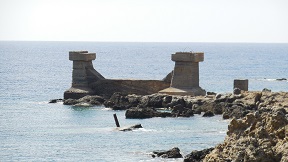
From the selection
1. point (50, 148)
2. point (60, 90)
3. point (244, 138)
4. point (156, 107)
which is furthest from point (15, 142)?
point (60, 90)

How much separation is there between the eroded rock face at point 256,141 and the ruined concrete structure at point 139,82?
31104 mm

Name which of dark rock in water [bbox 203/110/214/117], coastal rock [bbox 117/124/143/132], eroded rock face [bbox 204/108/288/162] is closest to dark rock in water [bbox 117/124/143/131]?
coastal rock [bbox 117/124/143/132]

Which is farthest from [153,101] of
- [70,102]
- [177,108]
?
[70,102]

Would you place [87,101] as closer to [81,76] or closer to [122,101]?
[122,101]

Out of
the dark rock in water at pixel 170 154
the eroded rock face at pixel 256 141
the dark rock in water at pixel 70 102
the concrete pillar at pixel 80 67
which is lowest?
the dark rock in water at pixel 70 102

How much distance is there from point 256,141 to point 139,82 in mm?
35344

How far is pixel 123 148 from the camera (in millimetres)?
36531

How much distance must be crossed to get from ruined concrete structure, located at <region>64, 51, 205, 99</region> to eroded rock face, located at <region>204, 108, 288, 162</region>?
1225 inches

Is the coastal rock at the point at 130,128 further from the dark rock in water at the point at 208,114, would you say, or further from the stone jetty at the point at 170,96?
the dark rock in water at the point at 208,114

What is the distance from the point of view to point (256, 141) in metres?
22.8

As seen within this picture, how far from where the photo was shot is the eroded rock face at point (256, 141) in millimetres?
22156

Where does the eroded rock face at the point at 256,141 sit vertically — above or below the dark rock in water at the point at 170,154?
above

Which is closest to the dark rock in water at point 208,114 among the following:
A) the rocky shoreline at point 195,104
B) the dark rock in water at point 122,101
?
the rocky shoreline at point 195,104

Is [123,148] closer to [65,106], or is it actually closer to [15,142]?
[15,142]
